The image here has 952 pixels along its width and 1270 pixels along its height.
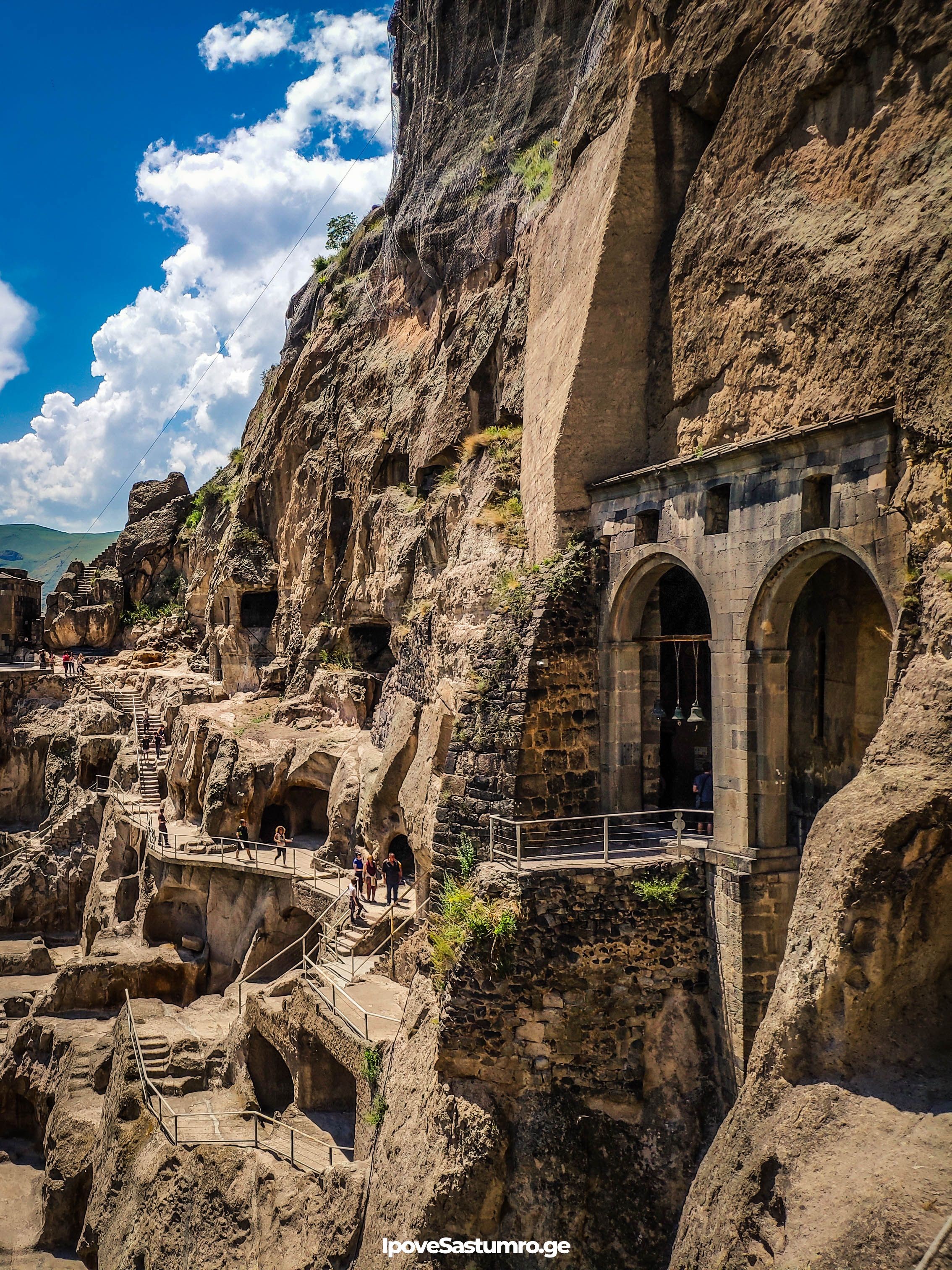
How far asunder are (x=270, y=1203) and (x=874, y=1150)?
9.73m

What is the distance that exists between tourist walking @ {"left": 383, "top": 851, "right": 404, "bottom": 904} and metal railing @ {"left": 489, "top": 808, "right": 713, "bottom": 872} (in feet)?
22.9

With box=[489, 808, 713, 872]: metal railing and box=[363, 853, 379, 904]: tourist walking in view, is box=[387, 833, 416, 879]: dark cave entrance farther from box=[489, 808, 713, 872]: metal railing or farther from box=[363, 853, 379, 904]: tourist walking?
box=[489, 808, 713, 872]: metal railing

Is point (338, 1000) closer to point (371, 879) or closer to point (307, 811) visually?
point (371, 879)

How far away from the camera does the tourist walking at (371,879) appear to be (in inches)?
771

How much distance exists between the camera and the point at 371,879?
19656mm

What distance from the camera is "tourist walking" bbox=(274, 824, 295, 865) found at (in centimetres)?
2353

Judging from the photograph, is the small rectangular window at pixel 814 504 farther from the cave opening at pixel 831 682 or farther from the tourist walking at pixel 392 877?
the tourist walking at pixel 392 877

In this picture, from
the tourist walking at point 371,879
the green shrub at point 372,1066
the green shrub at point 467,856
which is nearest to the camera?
the green shrub at point 467,856

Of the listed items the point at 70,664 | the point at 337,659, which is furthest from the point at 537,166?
the point at 70,664

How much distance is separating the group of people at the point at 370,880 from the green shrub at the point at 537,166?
545 inches

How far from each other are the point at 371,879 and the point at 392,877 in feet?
3.04

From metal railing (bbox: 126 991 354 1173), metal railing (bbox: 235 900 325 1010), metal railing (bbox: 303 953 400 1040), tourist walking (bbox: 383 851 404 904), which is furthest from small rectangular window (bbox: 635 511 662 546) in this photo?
metal railing (bbox: 235 900 325 1010)

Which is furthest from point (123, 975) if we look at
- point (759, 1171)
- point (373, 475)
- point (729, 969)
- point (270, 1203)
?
point (759, 1171)

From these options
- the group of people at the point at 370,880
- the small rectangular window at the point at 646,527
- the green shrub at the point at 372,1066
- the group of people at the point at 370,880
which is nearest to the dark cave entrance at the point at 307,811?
the group of people at the point at 370,880
